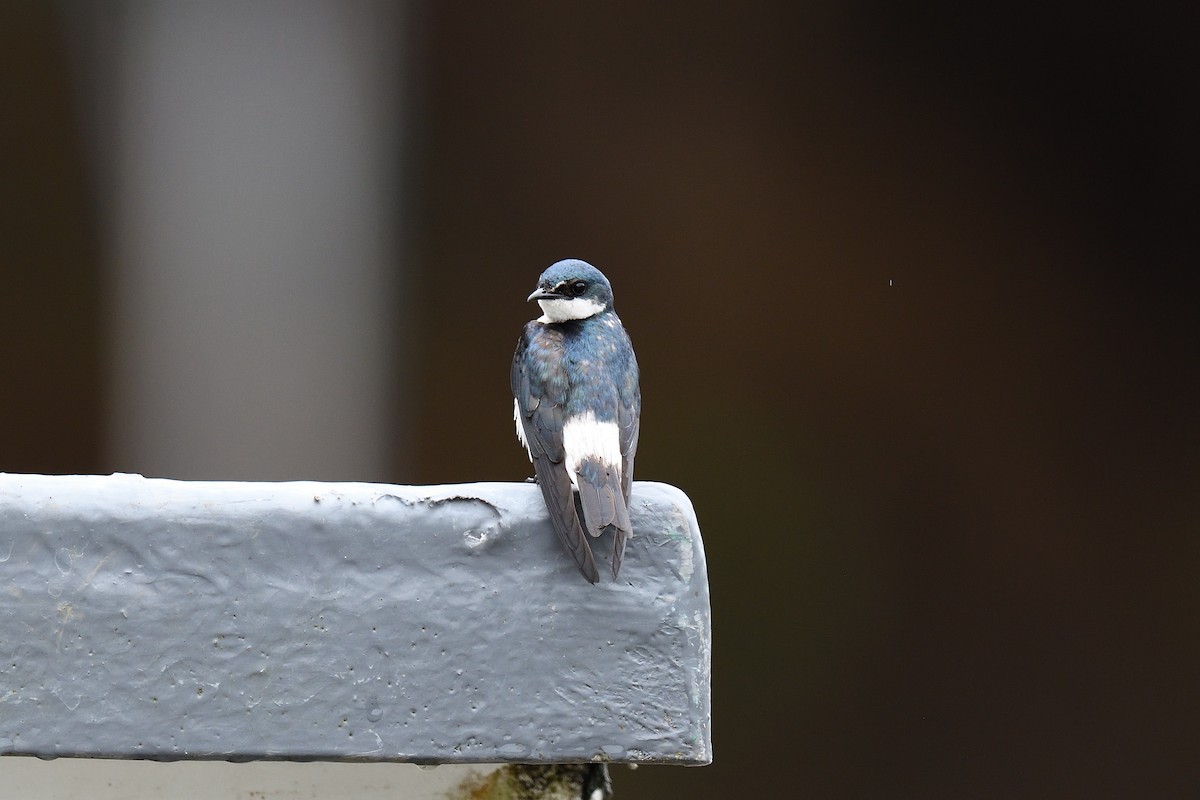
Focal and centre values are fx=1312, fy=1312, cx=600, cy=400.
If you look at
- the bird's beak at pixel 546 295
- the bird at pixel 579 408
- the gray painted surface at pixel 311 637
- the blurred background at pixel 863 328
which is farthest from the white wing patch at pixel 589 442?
the blurred background at pixel 863 328

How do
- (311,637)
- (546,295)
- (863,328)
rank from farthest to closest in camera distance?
(863,328) < (546,295) < (311,637)

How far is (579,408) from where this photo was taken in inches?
62.1

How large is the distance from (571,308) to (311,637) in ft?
3.71

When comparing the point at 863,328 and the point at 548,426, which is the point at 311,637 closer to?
the point at 548,426

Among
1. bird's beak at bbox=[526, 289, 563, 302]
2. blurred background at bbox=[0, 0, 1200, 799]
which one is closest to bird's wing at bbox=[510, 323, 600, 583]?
bird's beak at bbox=[526, 289, 563, 302]

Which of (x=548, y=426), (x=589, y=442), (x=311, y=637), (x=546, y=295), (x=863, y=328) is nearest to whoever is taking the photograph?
(x=311, y=637)

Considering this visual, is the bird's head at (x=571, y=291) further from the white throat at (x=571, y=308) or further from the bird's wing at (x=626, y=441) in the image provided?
the bird's wing at (x=626, y=441)

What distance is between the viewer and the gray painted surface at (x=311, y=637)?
98 cm

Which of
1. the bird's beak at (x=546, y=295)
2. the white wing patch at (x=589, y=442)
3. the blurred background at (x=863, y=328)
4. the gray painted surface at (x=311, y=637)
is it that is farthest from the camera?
the blurred background at (x=863, y=328)

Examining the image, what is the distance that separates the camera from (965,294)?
11.3 ft

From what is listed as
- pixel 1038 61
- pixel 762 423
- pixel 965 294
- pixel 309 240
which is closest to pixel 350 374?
pixel 309 240

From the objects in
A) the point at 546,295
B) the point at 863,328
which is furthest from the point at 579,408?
the point at 863,328

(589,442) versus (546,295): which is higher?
(546,295)

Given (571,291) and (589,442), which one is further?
(571,291)
